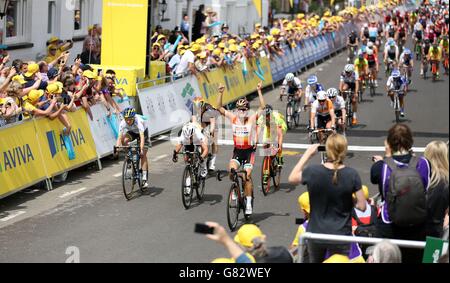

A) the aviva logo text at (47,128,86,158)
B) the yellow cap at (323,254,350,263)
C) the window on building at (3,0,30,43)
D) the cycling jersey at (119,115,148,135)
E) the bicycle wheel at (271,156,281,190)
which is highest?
the window on building at (3,0,30,43)

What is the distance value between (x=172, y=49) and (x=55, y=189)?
11579 millimetres

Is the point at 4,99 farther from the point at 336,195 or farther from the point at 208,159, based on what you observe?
the point at 336,195

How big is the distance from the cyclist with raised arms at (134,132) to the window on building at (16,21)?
943 centimetres

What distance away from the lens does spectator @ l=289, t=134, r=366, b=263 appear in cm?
882

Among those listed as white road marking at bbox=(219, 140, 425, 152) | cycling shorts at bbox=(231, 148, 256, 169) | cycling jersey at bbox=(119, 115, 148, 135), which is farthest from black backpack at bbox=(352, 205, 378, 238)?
white road marking at bbox=(219, 140, 425, 152)

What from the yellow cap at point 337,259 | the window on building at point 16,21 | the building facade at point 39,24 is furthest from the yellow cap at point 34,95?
the yellow cap at point 337,259

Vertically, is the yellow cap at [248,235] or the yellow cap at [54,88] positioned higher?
the yellow cap at [54,88]

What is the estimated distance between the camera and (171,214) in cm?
1553

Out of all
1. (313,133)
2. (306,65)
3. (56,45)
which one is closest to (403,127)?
(313,133)

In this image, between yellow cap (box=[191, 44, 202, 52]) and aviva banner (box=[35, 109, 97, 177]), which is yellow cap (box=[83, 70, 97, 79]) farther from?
yellow cap (box=[191, 44, 202, 52])

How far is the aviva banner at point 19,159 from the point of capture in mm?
15578

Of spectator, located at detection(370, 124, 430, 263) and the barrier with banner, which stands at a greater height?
spectator, located at detection(370, 124, 430, 263)

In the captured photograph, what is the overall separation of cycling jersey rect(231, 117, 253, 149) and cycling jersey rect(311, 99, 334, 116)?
474 centimetres

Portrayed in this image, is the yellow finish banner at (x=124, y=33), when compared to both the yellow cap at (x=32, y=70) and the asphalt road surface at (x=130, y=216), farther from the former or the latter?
the yellow cap at (x=32, y=70)
